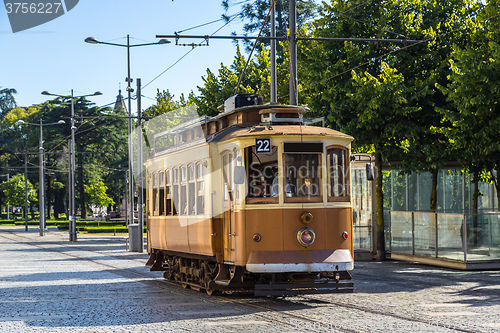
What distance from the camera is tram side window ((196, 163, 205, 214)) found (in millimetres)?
15203

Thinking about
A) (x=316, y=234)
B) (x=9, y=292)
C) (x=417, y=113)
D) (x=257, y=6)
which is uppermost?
(x=257, y=6)

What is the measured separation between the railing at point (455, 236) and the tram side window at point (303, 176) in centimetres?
861

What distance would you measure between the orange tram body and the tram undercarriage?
0.7 inches

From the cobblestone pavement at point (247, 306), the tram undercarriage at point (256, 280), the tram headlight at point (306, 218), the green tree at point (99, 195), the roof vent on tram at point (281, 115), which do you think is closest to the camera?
the cobblestone pavement at point (247, 306)

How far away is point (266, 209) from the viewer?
13609mm

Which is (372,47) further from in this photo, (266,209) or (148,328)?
(148,328)

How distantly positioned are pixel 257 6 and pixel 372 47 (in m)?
34.3

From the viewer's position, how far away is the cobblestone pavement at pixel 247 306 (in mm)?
11281

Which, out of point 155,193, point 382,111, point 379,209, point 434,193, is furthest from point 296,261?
point 434,193

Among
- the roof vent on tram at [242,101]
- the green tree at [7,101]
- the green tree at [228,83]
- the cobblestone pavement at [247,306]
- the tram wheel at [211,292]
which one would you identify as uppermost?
the green tree at [7,101]

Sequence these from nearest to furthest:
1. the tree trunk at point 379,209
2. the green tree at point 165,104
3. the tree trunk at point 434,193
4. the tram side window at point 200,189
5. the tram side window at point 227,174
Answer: the tram side window at point 227,174 < the tram side window at point 200,189 < the tree trunk at point 379,209 < the tree trunk at point 434,193 < the green tree at point 165,104

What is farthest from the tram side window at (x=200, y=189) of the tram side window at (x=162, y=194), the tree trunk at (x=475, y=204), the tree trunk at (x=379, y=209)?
the tree trunk at (x=379, y=209)

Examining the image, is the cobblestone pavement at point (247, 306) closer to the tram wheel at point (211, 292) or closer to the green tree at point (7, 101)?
the tram wheel at point (211, 292)

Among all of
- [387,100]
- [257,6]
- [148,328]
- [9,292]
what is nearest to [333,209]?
[148,328]
